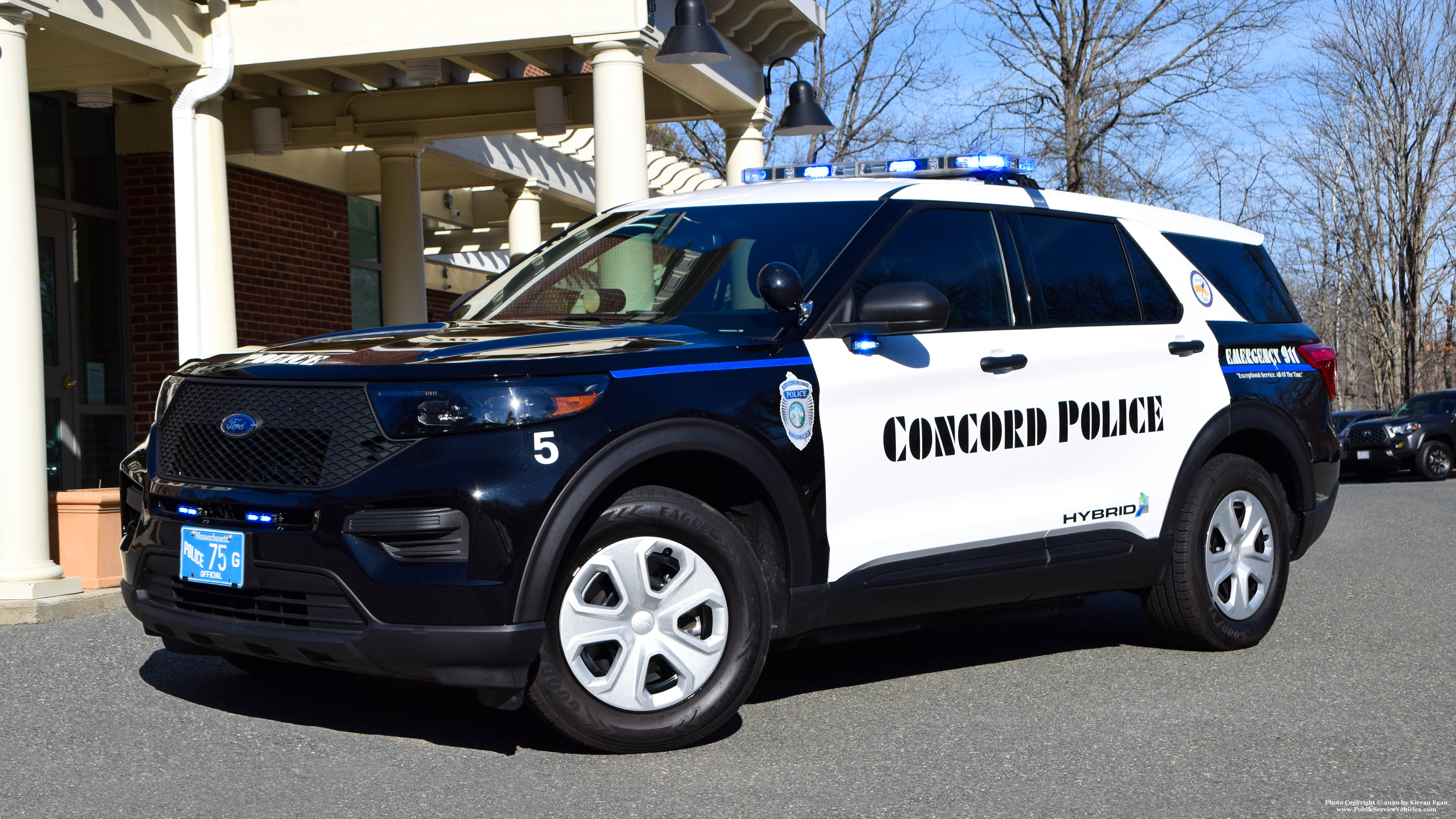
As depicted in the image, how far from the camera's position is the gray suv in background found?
75.7 ft

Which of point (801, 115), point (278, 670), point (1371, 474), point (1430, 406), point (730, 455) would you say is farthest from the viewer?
point (1371, 474)

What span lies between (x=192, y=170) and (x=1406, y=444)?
19546mm

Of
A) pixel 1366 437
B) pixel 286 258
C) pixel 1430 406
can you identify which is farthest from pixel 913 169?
pixel 1430 406

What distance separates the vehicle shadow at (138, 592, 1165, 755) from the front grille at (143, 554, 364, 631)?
63cm

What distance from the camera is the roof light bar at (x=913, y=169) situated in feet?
19.7

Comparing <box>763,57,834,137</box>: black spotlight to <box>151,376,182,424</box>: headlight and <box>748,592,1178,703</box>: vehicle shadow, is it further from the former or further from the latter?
<box>151,376,182,424</box>: headlight

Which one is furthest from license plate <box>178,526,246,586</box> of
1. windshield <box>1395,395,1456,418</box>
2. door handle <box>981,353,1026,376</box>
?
windshield <box>1395,395,1456,418</box>

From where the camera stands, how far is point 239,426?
4336 mm

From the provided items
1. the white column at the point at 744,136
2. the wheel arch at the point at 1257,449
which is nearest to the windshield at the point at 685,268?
the wheel arch at the point at 1257,449

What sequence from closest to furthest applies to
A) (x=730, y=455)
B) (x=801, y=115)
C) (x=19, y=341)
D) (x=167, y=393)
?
(x=730, y=455) → (x=167, y=393) → (x=19, y=341) → (x=801, y=115)

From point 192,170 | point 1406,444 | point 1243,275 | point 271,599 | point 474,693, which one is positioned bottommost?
point 1406,444

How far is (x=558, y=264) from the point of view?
5.82 m

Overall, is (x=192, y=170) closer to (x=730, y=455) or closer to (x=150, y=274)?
(x=150, y=274)

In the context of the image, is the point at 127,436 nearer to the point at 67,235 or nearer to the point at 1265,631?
the point at 67,235
